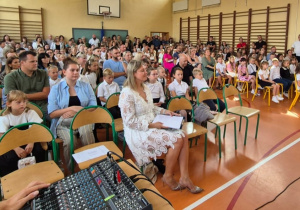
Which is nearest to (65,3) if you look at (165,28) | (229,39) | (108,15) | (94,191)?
(108,15)

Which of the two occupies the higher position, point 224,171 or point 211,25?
point 211,25

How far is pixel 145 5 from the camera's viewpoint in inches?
543

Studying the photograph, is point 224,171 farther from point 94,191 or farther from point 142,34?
point 142,34

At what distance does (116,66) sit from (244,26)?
8910 mm

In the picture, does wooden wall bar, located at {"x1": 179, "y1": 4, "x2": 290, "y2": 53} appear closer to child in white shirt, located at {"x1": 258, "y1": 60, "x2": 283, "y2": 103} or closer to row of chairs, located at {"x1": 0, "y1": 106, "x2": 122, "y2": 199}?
child in white shirt, located at {"x1": 258, "y1": 60, "x2": 283, "y2": 103}

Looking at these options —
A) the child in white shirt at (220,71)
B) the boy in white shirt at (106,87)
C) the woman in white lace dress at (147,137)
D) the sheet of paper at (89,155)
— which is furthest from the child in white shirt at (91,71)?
the child in white shirt at (220,71)

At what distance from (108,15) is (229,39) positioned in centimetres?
653

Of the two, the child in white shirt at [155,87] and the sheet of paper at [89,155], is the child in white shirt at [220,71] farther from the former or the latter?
the sheet of paper at [89,155]

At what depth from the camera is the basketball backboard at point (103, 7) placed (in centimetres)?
1190


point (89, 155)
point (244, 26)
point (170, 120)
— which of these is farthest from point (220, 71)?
point (89, 155)

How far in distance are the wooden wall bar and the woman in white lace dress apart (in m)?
9.68

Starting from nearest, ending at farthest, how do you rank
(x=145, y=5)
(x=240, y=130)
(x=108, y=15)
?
1. (x=240, y=130)
2. (x=108, y=15)
3. (x=145, y=5)

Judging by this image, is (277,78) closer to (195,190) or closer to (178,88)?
(178,88)

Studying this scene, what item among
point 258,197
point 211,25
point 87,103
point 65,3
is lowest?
point 258,197
